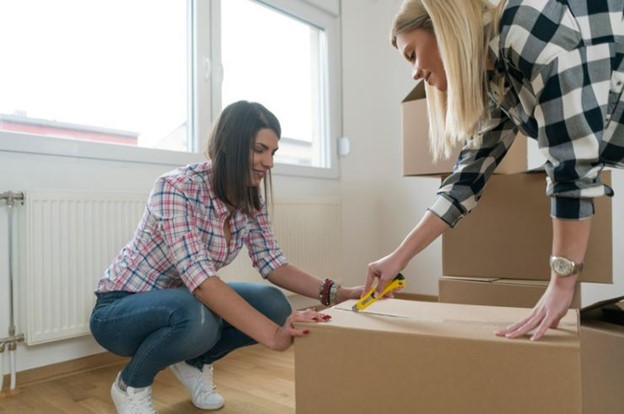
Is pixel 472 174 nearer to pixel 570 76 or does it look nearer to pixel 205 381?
pixel 570 76

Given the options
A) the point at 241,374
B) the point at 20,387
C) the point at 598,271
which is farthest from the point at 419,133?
the point at 20,387

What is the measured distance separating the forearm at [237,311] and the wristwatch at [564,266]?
46 cm

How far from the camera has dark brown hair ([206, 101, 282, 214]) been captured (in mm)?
1093

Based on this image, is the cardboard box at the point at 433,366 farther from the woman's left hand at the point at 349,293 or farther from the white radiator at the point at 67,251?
the white radiator at the point at 67,251

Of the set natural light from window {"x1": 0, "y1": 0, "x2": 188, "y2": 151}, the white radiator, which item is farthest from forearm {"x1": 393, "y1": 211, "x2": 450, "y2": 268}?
natural light from window {"x1": 0, "y1": 0, "x2": 188, "y2": 151}

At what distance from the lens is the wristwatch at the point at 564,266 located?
2.18 feet

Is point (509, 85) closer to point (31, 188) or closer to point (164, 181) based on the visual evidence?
point (164, 181)

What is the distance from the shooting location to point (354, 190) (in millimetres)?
2637

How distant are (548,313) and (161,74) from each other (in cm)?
165

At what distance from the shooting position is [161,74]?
1.87m

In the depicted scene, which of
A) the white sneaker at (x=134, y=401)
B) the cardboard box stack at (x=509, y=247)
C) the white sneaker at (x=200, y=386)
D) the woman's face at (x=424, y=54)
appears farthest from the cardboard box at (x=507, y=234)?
the white sneaker at (x=134, y=401)

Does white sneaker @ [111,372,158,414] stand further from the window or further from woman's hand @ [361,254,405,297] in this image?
the window

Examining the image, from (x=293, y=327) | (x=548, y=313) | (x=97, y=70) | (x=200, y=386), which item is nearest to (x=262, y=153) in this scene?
(x=293, y=327)

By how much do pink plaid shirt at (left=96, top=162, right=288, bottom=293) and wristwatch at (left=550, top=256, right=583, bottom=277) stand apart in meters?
0.61
